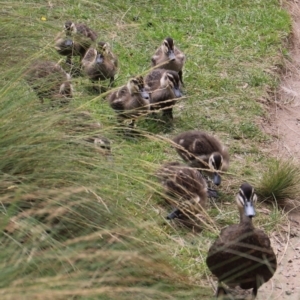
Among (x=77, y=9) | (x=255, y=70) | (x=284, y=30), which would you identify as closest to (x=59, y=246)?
(x=255, y=70)

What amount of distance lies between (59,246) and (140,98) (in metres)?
3.14

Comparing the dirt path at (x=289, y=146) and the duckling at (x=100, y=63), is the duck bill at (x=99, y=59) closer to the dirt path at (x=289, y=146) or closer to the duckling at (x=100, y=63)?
the duckling at (x=100, y=63)

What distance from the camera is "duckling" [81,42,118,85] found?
622cm

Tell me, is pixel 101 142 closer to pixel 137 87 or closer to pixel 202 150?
pixel 202 150

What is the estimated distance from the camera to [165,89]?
6453 millimetres

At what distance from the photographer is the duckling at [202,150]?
17.9ft

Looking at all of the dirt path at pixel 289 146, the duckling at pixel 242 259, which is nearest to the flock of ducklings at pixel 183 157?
the duckling at pixel 242 259

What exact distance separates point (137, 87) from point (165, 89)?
0.31 m

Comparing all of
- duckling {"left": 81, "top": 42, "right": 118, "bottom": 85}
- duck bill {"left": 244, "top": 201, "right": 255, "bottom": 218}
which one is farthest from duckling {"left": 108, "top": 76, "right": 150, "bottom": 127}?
duck bill {"left": 244, "top": 201, "right": 255, "bottom": 218}

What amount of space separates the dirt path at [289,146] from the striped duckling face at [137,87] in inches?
45.6

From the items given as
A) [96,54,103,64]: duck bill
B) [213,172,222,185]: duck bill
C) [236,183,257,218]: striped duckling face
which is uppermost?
[236,183,257,218]: striped duckling face

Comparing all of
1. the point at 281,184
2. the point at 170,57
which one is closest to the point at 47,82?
the point at 281,184

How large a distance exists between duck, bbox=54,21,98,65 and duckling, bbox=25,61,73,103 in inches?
7.8

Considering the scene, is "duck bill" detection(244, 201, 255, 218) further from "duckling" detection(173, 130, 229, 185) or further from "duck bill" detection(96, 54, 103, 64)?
"duck bill" detection(96, 54, 103, 64)
